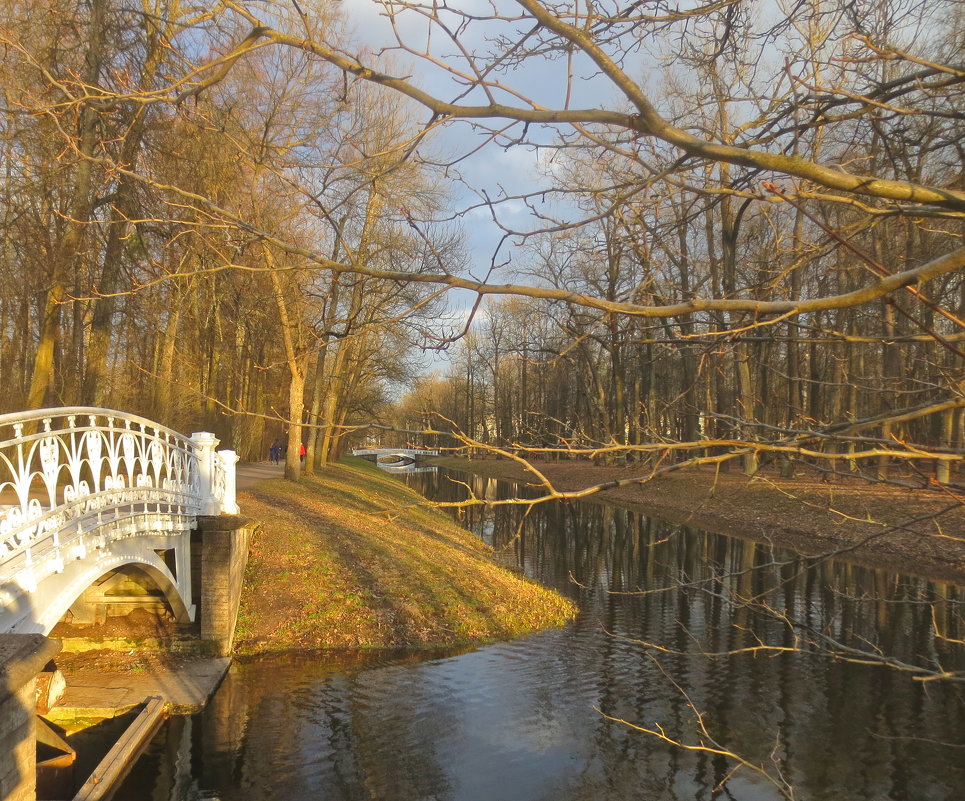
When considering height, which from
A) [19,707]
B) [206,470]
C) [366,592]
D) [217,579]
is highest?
[206,470]

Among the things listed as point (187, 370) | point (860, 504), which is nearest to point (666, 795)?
point (860, 504)

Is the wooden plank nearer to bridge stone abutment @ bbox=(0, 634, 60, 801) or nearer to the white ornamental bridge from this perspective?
the white ornamental bridge

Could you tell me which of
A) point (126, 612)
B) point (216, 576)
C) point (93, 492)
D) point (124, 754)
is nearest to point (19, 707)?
point (93, 492)

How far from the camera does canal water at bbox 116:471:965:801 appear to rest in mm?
6855

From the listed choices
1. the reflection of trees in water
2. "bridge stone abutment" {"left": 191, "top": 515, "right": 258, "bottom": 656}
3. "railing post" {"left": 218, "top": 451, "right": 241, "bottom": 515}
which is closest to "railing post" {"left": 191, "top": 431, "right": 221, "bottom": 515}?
"railing post" {"left": 218, "top": 451, "right": 241, "bottom": 515}

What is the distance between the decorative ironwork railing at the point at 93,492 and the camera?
464 centimetres

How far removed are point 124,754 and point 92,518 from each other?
2.46m

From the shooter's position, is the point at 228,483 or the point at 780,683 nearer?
the point at 780,683

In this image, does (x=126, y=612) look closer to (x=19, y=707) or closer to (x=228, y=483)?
(x=228, y=483)

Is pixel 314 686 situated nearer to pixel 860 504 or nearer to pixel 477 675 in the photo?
pixel 477 675

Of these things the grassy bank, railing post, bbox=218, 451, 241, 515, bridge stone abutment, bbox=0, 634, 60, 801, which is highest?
railing post, bbox=218, 451, 241, 515

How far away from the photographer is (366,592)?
39.1 ft

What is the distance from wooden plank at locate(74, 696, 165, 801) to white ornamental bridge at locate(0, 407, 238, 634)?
140 cm

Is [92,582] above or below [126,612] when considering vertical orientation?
above
